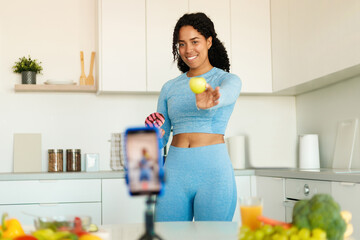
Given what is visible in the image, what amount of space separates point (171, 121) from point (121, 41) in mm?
1556

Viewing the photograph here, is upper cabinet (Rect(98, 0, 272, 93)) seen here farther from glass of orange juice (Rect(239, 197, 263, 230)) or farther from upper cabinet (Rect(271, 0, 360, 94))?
glass of orange juice (Rect(239, 197, 263, 230))

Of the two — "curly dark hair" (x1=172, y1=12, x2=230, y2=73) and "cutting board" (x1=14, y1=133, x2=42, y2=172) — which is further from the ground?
"curly dark hair" (x1=172, y1=12, x2=230, y2=73)

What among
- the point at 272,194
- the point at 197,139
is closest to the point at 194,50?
the point at 197,139

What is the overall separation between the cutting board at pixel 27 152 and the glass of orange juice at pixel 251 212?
273cm

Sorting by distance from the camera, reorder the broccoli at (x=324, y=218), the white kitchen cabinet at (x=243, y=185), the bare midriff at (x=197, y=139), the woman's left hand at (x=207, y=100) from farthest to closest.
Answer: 1. the white kitchen cabinet at (x=243, y=185)
2. the bare midriff at (x=197, y=139)
3. the woman's left hand at (x=207, y=100)
4. the broccoli at (x=324, y=218)

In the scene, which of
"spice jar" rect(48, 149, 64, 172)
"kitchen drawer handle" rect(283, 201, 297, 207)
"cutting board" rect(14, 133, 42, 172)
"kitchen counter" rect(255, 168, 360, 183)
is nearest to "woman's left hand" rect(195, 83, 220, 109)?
"kitchen counter" rect(255, 168, 360, 183)

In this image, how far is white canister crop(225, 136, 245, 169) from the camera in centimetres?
377

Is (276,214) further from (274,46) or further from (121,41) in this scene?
(121,41)

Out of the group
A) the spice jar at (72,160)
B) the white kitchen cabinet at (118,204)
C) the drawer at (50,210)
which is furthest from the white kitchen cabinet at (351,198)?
the spice jar at (72,160)

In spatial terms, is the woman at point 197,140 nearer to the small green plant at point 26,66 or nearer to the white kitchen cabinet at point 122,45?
the white kitchen cabinet at point 122,45

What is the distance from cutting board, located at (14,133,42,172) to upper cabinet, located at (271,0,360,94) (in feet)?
6.27

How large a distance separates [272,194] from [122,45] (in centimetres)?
155

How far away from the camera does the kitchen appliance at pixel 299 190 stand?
262 centimetres

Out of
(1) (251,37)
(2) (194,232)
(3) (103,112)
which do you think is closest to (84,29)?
(3) (103,112)
